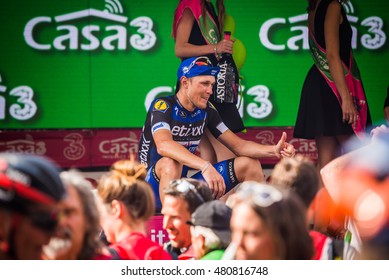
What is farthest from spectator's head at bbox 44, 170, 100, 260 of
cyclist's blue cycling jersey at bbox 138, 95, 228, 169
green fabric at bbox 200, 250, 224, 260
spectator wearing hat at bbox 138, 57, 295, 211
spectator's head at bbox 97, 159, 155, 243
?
cyclist's blue cycling jersey at bbox 138, 95, 228, 169

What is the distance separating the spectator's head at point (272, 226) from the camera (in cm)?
325

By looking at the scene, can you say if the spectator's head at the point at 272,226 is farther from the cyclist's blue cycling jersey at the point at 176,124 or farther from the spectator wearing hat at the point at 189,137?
the cyclist's blue cycling jersey at the point at 176,124

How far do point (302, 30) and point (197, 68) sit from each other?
2.69 ft

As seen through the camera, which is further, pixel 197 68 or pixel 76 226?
pixel 197 68

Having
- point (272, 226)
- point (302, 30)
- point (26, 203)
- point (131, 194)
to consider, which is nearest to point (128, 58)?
point (302, 30)

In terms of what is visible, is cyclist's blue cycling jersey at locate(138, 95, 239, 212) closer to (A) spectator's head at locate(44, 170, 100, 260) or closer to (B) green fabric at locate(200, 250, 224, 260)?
(B) green fabric at locate(200, 250, 224, 260)

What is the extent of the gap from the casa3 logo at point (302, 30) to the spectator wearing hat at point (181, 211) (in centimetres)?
208

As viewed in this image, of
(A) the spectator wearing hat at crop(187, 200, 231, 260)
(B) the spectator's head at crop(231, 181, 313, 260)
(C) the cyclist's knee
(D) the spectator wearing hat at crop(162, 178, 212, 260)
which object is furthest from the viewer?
(C) the cyclist's knee

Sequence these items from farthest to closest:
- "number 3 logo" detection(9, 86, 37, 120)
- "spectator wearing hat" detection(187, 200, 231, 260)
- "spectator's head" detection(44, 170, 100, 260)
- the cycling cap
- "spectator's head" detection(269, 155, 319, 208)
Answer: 1. "number 3 logo" detection(9, 86, 37, 120)
2. "spectator's head" detection(269, 155, 319, 208)
3. "spectator wearing hat" detection(187, 200, 231, 260)
4. "spectator's head" detection(44, 170, 100, 260)
5. the cycling cap

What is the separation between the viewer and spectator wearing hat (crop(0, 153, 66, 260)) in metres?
2.66

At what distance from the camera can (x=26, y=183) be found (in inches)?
105

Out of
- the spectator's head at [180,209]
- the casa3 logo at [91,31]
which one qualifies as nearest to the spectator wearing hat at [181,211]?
the spectator's head at [180,209]

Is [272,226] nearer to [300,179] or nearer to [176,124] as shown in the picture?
[300,179]
